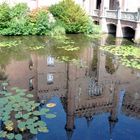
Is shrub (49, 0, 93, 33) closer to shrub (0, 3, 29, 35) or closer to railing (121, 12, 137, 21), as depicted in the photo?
railing (121, 12, 137, 21)

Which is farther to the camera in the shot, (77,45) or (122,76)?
(77,45)

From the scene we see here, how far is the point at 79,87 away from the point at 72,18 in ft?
60.9

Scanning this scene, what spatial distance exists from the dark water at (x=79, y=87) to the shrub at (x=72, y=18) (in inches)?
354

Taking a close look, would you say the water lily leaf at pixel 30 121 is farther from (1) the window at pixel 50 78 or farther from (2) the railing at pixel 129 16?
(2) the railing at pixel 129 16

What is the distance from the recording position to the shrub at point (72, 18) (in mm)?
31422

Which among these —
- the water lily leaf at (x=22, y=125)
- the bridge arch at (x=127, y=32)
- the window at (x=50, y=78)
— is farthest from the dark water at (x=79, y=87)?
the bridge arch at (x=127, y=32)

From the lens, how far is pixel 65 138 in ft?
29.7

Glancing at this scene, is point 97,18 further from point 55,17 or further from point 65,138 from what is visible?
point 65,138

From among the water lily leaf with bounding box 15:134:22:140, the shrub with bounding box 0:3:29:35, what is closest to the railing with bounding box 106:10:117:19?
the shrub with bounding box 0:3:29:35

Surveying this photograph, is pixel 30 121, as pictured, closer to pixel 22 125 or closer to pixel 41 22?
pixel 22 125

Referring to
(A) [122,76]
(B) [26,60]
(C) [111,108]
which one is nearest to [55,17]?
(B) [26,60]

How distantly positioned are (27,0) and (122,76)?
2267 centimetres

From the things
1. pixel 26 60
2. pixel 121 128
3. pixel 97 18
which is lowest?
pixel 121 128

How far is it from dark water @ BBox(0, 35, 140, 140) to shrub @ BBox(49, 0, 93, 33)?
8983 mm
